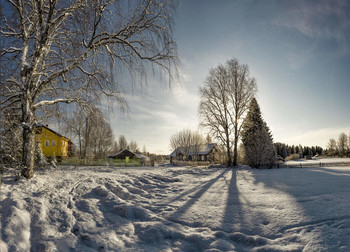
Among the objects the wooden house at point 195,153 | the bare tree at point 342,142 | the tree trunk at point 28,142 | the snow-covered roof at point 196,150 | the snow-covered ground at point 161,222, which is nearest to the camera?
the snow-covered ground at point 161,222

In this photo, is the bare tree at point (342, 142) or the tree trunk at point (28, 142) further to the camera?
the bare tree at point (342, 142)

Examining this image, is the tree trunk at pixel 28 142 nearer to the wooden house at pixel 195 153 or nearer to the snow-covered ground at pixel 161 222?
the snow-covered ground at pixel 161 222

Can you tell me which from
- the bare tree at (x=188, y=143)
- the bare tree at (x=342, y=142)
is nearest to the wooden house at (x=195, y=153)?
the bare tree at (x=188, y=143)

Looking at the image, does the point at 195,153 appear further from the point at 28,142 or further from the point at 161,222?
the point at 161,222

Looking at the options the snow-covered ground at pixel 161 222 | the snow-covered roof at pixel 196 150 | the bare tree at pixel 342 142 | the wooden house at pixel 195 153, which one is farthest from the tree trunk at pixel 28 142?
the bare tree at pixel 342 142

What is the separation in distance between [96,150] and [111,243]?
41.8 meters

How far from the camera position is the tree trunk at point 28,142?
465 cm

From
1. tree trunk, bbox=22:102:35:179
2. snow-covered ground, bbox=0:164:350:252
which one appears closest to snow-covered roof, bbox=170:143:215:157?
snow-covered ground, bbox=0:164:350:252

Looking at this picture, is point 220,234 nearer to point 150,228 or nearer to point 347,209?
point 150,228

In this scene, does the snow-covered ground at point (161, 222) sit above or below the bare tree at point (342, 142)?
below

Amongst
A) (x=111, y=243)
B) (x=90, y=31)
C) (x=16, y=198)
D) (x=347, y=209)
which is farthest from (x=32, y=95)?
(x=347, y=209)

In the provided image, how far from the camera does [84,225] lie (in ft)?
10.5

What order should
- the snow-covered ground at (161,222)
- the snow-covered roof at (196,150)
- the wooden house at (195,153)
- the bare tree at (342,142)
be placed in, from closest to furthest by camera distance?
the snow-covered ground at (161,222) < the wooden house at (195,153) < the snow-covered roof at (196,150) < the bare tree at (342,142)

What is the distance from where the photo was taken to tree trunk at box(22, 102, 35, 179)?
4648mm
